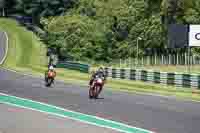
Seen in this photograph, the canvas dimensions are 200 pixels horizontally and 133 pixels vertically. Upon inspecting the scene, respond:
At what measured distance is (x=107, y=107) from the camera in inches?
1027

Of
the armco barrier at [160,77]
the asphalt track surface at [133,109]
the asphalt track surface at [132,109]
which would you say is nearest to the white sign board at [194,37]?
the armco barrier at [160,77]

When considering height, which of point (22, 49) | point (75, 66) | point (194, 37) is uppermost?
point (194, 37)

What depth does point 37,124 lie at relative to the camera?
20.0 metres

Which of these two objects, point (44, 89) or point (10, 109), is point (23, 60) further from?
point (10, 109)

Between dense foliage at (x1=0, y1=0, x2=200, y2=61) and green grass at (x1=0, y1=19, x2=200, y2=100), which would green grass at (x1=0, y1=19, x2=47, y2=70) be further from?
dense foliage at (x1=0, y1=0, x2=200, y2=61)

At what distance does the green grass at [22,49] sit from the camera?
67863mm

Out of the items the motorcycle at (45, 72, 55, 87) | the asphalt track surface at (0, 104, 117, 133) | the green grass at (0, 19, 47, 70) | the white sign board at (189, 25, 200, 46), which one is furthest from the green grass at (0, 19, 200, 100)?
the asphalt track surface at (0, 104, 117, 133)

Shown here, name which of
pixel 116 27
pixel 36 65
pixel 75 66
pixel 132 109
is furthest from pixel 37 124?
pixel 116 27

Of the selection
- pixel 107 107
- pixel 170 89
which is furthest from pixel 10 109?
pixel 170 89

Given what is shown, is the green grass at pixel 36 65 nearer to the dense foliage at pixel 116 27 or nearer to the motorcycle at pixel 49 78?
the dense foliage at pixel 116 27

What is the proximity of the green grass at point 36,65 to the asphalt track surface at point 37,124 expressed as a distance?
12632 mm

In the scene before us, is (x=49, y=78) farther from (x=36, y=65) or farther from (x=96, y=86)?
(x=36, y=65)

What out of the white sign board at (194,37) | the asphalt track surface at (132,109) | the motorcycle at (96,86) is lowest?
the asphalt track surface at (132,109)

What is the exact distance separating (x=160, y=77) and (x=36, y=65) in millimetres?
25122
